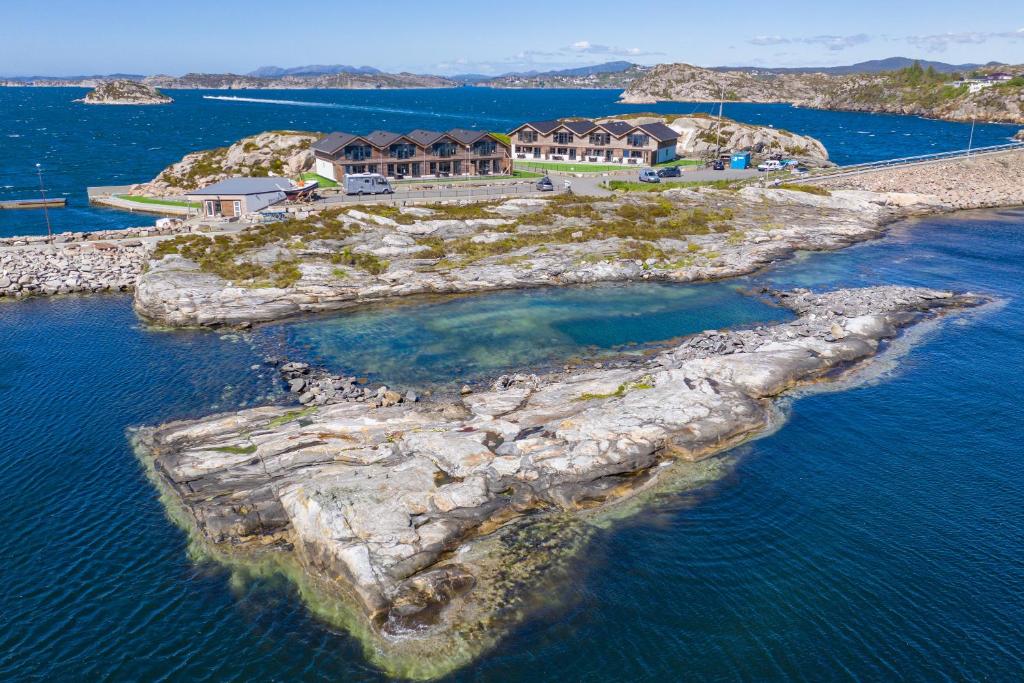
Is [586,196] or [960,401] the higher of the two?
[586,196]

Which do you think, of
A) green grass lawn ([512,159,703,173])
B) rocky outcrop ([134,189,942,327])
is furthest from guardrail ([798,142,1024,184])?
green grass lawn ([512,159,703,173])

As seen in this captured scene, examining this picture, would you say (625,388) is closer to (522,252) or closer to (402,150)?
(522,252)

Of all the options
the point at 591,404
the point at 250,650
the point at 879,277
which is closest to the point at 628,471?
the point at 591,404

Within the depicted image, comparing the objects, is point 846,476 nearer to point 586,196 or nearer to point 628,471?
point 628,471

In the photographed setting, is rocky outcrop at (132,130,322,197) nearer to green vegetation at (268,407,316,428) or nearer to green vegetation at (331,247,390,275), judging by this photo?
green vegetation at (331,247,390,275)

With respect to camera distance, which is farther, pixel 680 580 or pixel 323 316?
pixel 323 316

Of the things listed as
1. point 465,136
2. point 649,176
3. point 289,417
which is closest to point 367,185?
point 465,136

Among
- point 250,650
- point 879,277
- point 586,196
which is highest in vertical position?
point 586,196
